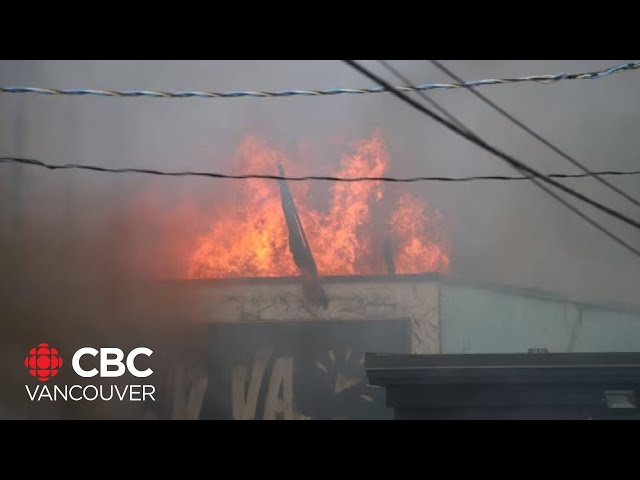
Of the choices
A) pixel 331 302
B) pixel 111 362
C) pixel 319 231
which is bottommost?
pixel 111 362

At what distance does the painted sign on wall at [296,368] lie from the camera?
1255cm

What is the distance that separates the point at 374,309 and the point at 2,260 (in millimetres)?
6662

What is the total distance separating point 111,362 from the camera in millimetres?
12891

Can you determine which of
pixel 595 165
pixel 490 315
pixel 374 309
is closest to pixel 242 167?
pixel 374 309

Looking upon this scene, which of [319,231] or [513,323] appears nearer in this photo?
[513,323]

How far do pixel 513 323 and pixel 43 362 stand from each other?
7.95 meters

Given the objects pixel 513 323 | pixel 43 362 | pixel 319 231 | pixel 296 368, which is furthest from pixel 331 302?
pixel 43 362

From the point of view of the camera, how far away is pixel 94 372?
12.8 meters

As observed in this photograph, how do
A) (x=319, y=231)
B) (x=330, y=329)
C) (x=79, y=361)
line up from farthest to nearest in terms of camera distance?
(x=319, y=231) → (x=330, y=329) → (x=79, y=361)

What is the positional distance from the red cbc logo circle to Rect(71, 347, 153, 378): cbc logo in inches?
11.7

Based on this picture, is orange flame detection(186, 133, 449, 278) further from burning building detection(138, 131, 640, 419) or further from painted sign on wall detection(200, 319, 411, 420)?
painted sign on wall detection(200, 319, 411, 420)

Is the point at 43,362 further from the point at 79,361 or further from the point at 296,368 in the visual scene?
the point at 296,368

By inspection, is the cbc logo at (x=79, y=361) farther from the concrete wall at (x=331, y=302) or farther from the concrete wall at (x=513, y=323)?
the concrete wall at (x=513, y=323)
